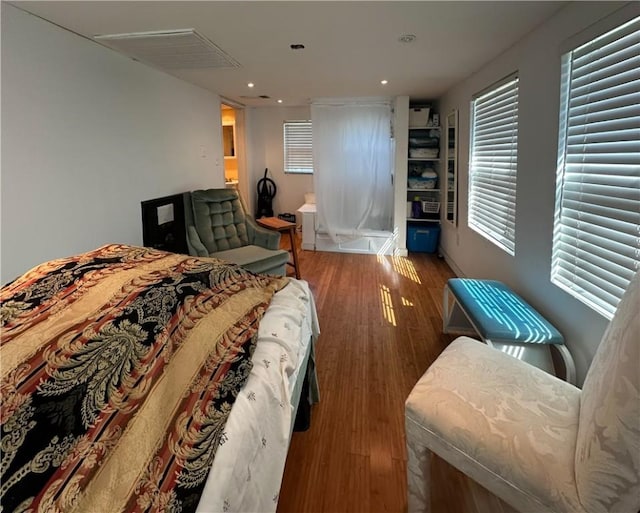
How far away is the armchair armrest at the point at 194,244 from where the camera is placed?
3.54m

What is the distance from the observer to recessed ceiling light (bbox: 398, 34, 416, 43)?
248cm

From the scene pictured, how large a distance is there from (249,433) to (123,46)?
2855 millimetres

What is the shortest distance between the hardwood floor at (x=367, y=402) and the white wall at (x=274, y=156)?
2792 mm

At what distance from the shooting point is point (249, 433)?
1.01 m

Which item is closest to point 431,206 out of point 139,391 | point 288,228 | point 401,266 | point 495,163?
point 401,266

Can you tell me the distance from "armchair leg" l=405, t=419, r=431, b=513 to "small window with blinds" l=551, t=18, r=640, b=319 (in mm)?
1071

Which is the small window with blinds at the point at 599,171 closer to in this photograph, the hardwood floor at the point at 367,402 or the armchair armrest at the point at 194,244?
the hardwood floor at the point at 367,402

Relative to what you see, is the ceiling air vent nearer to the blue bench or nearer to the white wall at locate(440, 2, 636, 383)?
the white wall at locate(440, 2, 636, 383)

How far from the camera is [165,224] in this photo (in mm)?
3564

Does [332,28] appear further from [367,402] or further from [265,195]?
[265,195]

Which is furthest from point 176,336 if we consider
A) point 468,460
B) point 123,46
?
point 123,46

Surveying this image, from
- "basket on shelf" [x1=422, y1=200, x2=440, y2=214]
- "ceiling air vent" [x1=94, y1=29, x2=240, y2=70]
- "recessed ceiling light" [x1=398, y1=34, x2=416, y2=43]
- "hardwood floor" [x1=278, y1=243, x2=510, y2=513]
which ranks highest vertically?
"ceiling air vent" [x1=94, y1=29, x2=240, y2=70]

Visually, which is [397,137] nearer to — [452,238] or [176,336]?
[452,238]

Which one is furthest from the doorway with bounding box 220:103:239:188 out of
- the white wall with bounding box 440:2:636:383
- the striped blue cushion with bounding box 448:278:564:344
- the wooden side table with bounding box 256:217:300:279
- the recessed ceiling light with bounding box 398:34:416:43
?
the striped blue cushion with bounding box 448:278:564:344
